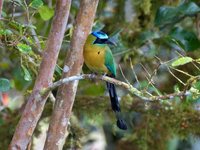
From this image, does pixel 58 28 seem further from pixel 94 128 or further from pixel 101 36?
pixel 94 128

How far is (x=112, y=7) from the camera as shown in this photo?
12.7 ft

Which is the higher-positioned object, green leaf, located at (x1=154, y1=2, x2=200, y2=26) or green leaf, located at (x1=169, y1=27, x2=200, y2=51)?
green leaf, located at (x1=154, y1=2, x2=200, y2=26)

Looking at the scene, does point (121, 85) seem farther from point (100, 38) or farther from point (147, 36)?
point (147, 36)

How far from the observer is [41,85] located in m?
2.02

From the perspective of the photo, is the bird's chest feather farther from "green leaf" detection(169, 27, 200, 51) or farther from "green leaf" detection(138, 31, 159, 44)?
"green leaf" detection(138, 31, 159, 44)

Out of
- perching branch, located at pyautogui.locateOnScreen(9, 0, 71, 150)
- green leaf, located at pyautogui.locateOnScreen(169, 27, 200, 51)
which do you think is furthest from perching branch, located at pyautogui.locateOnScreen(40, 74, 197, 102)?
green leaf, located at pyautogui.locateOnScreen(169, 27, 200, 51)

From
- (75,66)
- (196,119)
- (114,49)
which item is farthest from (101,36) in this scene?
(196,119)

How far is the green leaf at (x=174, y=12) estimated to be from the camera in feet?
9.97

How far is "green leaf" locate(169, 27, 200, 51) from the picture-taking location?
9.96 ft

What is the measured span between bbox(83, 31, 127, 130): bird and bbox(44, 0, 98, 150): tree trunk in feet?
0.32

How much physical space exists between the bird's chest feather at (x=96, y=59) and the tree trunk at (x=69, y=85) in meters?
0.10

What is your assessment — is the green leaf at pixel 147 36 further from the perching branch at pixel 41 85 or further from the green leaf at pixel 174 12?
Result: the perching branch at pixel 41 85

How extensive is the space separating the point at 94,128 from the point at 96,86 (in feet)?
4.52

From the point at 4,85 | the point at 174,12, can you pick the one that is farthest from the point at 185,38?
the point at 4,85
